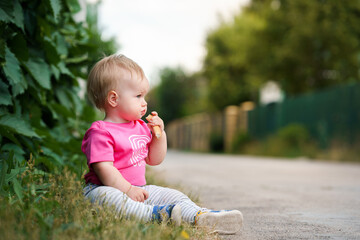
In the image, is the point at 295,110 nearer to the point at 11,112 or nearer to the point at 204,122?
the point at 204,122

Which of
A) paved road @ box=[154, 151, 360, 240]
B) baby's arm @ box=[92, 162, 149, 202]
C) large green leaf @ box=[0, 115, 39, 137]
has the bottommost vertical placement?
paved road @ box=[154, 151, 360, 240]

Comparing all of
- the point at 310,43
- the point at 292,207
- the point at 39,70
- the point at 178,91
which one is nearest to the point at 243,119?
the point at 310,43

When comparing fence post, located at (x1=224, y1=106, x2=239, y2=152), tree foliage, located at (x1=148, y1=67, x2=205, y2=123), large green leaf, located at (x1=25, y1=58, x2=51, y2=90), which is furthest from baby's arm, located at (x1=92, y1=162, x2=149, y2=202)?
tree foliage, located at (x1=148, y1=67, x2=205, y2=123)

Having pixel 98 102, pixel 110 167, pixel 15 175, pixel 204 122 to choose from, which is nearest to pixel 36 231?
pixel 110 167

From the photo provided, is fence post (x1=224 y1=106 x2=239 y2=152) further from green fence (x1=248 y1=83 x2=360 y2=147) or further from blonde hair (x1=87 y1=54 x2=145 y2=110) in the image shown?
blonde hair (x1=87 y1=54 x2=145 y2=110)

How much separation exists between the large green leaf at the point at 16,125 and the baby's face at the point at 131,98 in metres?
0.80

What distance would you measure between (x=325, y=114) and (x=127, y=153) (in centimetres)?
1334

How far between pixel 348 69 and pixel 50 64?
16.7 metres

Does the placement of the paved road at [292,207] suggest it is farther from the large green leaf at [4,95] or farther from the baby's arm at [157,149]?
the large green leaf at [4,95]

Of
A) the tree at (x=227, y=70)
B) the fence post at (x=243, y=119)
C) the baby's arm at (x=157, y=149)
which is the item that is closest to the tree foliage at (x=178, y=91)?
the tree at (x=227, y=70)

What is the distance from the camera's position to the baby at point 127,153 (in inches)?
98.6

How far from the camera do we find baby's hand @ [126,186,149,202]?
101 inches

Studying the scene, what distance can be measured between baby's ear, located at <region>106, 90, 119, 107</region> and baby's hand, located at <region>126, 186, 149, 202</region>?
0.50 meters

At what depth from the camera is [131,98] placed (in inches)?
107
